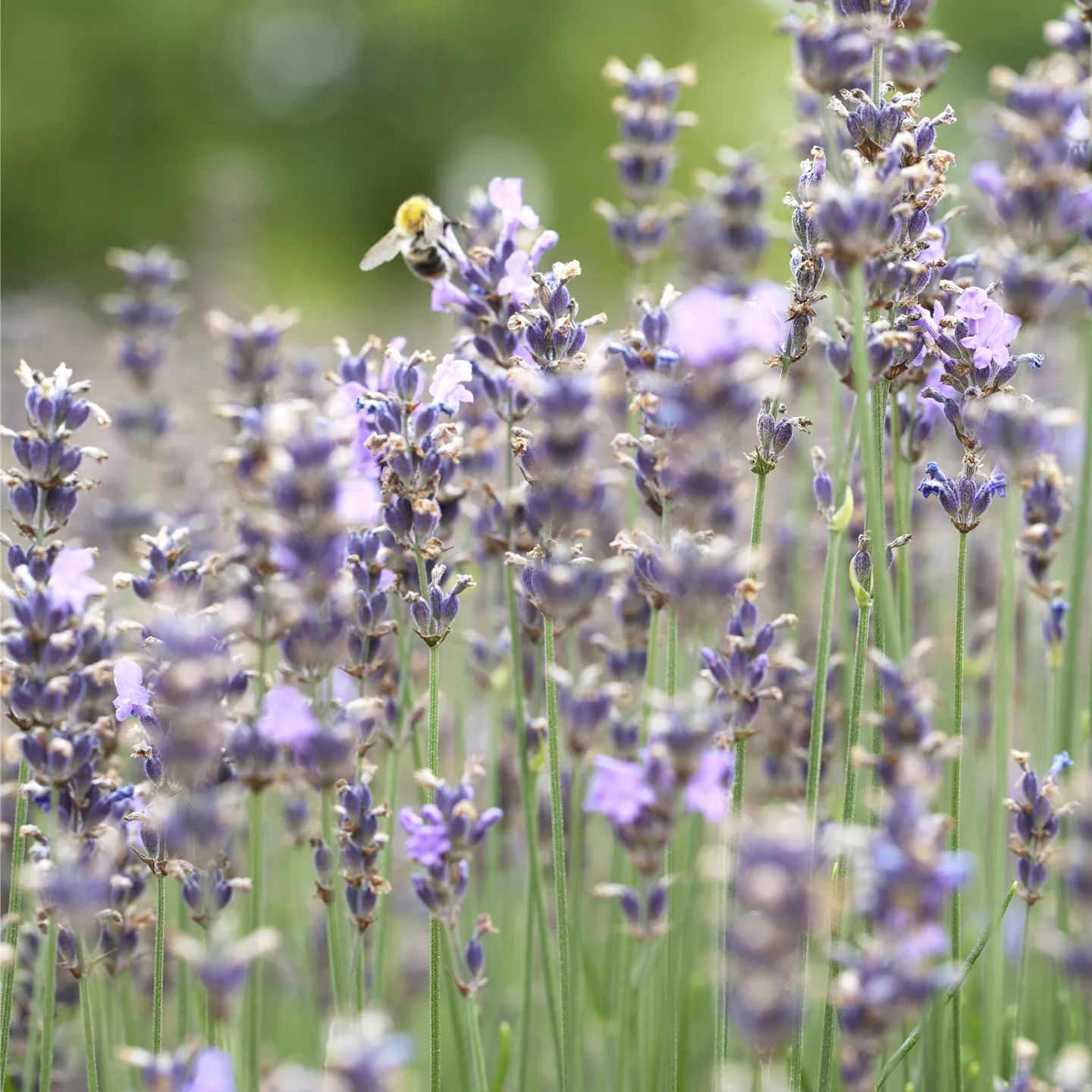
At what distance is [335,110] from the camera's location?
55.0 feet

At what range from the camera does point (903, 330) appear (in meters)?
1.79

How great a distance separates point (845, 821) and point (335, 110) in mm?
16530

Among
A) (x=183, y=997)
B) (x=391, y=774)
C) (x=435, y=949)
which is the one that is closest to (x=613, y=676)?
(x=391, y=774)

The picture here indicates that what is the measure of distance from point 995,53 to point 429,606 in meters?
14.5

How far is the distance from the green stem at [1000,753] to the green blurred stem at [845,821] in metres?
0.41

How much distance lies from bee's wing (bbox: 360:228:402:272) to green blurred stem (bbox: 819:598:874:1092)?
55.4 inches

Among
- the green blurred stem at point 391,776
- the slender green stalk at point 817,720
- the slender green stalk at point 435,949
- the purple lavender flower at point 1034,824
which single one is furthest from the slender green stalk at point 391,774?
the purple lavender flower at point 1034,824

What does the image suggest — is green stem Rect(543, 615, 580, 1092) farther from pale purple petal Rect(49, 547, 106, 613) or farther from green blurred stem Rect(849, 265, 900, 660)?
pale purple petal Rect(49, 547, 106, 613)

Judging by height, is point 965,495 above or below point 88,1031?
above

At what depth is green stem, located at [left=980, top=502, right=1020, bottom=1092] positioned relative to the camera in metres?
2.14

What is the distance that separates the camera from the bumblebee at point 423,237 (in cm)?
265

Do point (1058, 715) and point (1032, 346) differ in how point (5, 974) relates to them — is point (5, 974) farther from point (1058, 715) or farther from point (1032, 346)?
point (1032, 346)

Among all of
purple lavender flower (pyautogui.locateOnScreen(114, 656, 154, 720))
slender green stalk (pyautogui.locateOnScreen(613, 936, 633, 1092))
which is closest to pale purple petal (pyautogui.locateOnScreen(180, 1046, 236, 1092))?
purple lavender flower (pyautogui.locateOnScreen(114, 656, 154, 720))

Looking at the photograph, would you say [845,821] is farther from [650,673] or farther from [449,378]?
[449,378]
